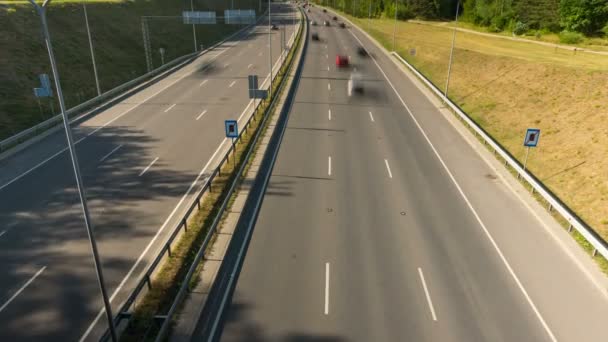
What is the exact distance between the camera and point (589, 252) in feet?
47.3

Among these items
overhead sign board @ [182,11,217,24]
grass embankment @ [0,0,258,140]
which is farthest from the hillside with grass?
grass embankment @ [0,0,258,140]

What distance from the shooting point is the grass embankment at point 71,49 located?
32.1 m

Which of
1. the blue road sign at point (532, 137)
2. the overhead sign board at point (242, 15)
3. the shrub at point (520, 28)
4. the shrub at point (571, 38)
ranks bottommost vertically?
the blue road sign at point (532, 137)

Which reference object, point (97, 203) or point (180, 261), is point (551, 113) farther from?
point (97, 203)

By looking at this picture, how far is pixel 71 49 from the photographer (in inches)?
1745

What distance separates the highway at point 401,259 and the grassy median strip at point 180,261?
1.88 m

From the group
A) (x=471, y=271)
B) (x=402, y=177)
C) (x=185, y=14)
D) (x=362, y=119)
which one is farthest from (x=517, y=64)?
(x=185, y=14)

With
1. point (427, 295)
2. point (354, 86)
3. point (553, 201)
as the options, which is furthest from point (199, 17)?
point (427, 295)

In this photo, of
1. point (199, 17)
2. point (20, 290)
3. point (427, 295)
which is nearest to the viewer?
point (427, 295)

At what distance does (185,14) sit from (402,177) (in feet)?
163

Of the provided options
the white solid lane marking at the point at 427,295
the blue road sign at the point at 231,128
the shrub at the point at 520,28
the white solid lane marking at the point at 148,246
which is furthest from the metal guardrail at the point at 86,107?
the shrub at the point at 520,28

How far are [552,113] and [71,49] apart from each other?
48.4 m

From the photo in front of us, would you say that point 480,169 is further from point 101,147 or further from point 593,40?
point 593,40

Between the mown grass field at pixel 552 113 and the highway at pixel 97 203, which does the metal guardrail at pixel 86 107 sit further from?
the mown grass field at pixel 552 113
